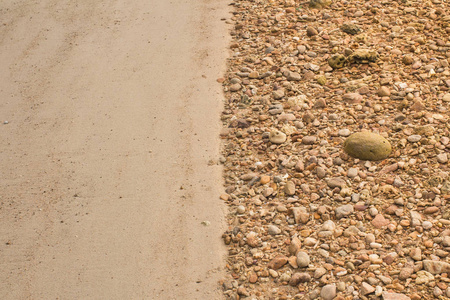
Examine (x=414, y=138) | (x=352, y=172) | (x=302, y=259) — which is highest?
(x=414, y=138)

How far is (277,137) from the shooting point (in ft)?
11.9

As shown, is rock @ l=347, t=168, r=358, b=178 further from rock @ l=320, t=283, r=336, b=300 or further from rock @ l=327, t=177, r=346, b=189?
rock @ l=320, t=283, r=336, b=300

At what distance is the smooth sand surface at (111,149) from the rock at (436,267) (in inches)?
49.1

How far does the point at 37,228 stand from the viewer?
128 inches

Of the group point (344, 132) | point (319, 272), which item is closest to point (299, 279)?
point (319, 272)

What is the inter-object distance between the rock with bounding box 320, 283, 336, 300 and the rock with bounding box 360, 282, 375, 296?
0.15 metres

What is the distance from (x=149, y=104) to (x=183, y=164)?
35.5 inches

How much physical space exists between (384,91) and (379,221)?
4.52 feet

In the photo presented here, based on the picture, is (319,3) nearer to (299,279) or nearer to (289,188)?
(289,188)

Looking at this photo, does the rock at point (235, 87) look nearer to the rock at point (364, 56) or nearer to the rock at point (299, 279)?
the rock at point (364, 56)

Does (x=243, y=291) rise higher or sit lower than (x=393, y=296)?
lower

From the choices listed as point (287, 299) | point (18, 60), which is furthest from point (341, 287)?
point (18, 60)

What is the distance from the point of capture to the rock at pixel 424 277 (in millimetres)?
2467

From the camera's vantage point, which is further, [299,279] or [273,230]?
[273,230]
